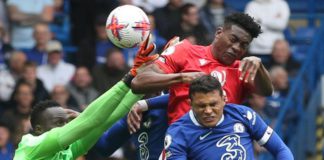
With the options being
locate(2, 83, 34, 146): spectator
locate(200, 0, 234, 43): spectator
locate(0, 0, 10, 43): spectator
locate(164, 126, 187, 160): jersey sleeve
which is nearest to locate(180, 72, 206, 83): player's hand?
locate(164, 126, 187, 160): jersey sleeve

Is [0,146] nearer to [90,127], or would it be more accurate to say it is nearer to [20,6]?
[20,6]

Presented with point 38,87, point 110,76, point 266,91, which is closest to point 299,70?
point 110,76

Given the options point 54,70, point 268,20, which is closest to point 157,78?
point 54,70

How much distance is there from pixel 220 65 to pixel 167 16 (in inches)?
280

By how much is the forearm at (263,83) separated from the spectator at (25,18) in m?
6.88

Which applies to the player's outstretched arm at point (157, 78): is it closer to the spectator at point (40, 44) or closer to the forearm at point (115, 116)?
the forearm at point (115, 116)

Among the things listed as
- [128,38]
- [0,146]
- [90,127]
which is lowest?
[0,146]

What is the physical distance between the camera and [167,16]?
15969 millimetres

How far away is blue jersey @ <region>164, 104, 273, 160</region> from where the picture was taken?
26.9 feet

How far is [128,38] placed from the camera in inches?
345

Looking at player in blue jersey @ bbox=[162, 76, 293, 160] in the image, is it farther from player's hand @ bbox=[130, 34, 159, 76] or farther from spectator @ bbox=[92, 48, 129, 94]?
spectator @ bbox=[92, 48, 129, 94]

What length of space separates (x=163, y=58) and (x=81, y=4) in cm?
773

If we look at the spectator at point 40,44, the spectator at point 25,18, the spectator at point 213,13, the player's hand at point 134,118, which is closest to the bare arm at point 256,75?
the player's hand at point 134,118

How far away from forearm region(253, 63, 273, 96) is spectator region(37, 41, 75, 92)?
6.10 metres
